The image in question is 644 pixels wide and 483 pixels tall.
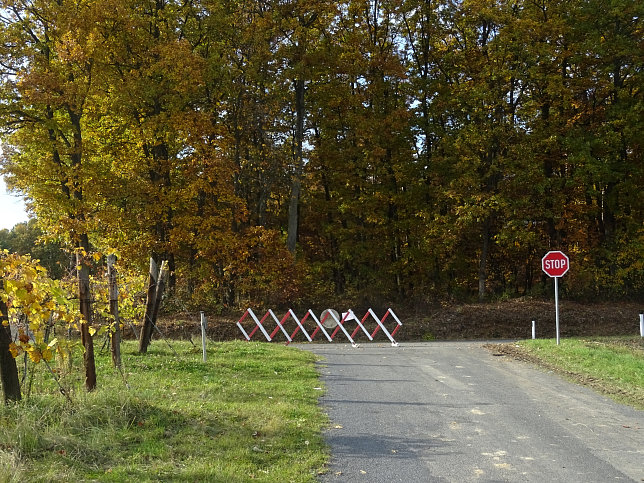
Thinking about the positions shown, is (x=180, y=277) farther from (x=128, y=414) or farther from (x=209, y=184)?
(x=128, y=414)

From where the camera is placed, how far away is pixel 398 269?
30453 mm

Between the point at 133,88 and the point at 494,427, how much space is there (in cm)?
2142

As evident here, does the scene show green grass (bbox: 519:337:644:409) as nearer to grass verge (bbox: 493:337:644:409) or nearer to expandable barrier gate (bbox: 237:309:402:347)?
grass verge (bbox: 493:337:644:409)

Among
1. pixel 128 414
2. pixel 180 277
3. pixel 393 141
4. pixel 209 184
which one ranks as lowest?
pixel 128 414

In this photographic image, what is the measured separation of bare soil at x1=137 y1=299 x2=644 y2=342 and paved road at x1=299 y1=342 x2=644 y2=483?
965cm

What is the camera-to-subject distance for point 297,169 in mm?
27547

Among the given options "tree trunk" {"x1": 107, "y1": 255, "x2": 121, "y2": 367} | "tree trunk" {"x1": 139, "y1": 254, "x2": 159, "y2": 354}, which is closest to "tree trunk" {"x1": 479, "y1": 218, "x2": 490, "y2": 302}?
"tree trunk" {"x1": 139, "y1": 254, "x2": 159, "y2": 354}

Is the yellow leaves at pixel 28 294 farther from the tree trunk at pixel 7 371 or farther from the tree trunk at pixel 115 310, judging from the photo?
the tree trunk at pixel 115 310

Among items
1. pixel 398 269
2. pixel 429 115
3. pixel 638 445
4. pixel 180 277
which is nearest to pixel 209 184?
pixel 180 277

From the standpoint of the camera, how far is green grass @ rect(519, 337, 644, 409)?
10.7m

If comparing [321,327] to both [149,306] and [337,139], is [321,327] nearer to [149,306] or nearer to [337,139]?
[149,306]

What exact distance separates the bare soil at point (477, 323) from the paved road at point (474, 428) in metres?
9.65

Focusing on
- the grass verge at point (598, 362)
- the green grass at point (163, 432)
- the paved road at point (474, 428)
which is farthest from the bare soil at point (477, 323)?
the green grass at point (163, 432)

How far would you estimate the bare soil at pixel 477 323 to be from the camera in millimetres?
22531
